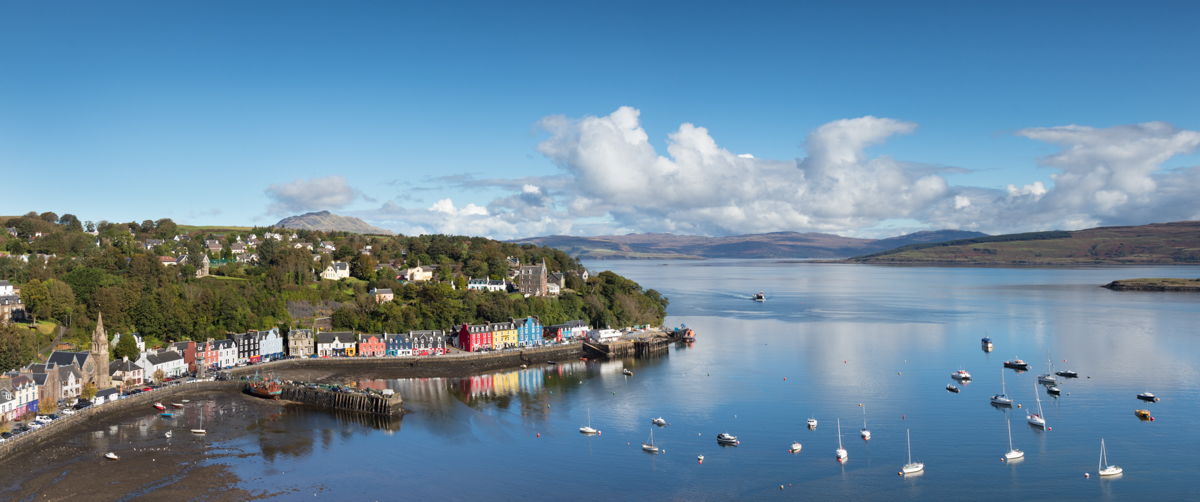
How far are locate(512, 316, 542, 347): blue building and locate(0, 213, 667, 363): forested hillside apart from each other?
7.79 ft

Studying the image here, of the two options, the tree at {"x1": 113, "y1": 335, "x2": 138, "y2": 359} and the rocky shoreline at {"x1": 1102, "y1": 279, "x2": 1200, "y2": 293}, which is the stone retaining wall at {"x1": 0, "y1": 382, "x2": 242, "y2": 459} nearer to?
the tree at {"x1": 113, "y1": 335, "x2": 138, "y2": 359}

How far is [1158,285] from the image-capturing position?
397ft

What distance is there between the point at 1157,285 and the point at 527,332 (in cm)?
12050

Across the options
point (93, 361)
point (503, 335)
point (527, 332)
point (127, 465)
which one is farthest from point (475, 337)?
point (127, 465)

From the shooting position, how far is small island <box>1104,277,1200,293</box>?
11782 cm

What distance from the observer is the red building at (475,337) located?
2274 inches

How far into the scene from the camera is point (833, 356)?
2206 inches

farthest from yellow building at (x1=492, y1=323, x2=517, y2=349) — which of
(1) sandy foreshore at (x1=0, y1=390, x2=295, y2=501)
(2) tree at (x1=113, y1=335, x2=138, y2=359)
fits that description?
(2) tree at (x1=113, y1=335, x2=138, y2=359)

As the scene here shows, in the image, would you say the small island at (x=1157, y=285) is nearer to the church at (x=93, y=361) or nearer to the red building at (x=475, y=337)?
the red building at (x=475, y=337)

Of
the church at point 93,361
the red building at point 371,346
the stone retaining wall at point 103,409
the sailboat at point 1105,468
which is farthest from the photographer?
the red building at point 371,346

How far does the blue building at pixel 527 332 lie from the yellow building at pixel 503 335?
0.43 m

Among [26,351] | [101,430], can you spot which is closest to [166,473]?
[101,430]

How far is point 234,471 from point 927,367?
45164 mm

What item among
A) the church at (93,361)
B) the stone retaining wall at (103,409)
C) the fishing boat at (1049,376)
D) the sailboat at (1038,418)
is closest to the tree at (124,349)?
the church at (93,361)
